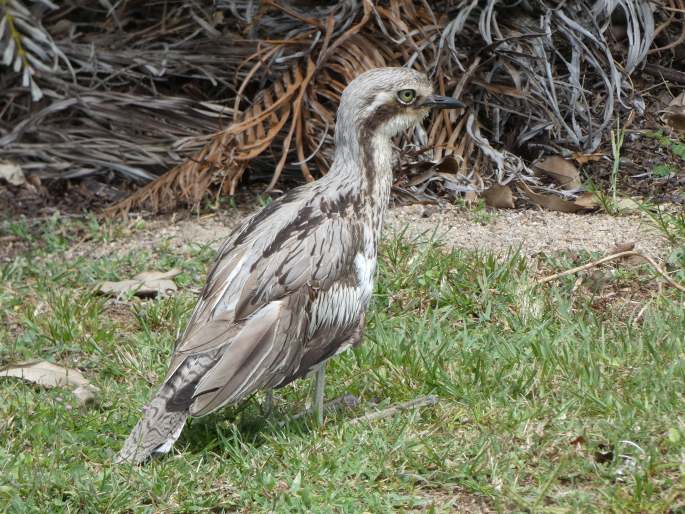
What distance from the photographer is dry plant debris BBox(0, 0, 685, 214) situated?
24.8 feet

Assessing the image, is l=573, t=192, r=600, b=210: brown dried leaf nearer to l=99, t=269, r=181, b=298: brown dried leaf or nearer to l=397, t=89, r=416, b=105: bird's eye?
l=397, t=89, r=416, b=105: bird's eye

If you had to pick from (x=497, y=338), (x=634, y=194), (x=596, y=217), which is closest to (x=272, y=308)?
(x=497, y=338)

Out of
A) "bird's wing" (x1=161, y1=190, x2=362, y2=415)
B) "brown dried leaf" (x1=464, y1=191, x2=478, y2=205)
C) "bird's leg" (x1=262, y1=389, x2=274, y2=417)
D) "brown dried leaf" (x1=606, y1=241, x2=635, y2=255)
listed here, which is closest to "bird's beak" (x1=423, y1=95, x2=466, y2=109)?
"bird's wing" (x1=161, y1=190, x2=362, y2=415)

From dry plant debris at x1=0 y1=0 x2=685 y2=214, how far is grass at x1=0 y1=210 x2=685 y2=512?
49.2 inches

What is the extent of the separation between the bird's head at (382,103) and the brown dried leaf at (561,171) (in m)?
1.97

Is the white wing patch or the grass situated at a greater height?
the white wing patch

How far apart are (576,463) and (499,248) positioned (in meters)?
2.39

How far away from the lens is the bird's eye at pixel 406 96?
5.48 metres

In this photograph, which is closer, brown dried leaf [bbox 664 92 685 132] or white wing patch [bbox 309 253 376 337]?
white wing patch [bbox 309 253 376 337]

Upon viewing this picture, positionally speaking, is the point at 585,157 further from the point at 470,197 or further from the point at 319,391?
the point at 319,391

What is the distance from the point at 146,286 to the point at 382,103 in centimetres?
196

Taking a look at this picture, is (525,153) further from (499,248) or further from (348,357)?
(348,357)

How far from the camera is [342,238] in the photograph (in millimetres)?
5086

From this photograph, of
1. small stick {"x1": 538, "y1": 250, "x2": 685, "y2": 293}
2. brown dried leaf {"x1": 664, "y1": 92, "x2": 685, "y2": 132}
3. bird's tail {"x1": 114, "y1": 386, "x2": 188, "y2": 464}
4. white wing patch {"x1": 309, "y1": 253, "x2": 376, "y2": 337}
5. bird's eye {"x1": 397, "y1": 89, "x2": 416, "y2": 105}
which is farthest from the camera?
brown dried leaf {"x1": 664, "y1": 92, "x2": 685, "y2": 132}
